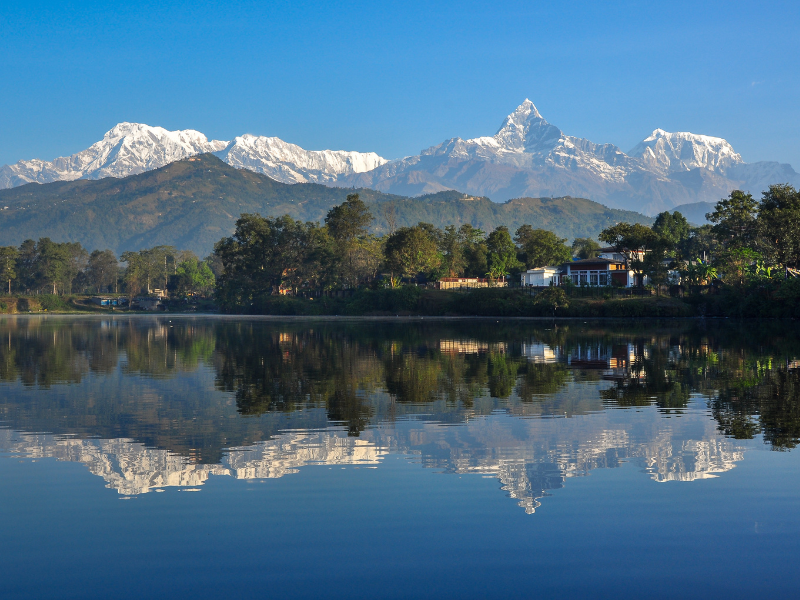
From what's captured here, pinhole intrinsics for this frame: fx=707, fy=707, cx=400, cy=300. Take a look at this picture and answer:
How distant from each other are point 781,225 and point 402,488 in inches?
3453

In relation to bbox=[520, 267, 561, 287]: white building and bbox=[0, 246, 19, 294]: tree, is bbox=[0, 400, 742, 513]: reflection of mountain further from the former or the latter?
bbox=[0, 246, 19, 294]: tree

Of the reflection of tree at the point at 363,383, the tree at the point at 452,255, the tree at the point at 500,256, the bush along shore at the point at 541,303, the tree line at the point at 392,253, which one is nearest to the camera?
the reflection of tree at the point at 363,383

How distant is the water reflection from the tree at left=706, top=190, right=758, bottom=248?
61.7 meters

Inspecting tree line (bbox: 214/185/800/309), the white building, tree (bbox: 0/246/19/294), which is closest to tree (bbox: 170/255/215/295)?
tree (bbox: 0/246/19/294)

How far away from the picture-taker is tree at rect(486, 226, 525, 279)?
13275cm

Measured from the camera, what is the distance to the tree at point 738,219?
97.0 m

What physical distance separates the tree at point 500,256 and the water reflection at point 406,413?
298 feet

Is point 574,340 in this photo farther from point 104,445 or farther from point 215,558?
point 215,558

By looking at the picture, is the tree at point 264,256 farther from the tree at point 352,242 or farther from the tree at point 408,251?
the tree at point 408,251

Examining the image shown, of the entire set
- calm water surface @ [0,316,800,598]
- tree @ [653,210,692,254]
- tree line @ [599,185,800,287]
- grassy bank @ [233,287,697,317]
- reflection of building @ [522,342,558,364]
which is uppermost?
tree @ [653,210,692,254]

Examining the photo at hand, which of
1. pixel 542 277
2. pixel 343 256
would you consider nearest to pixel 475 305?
pixel 542 277

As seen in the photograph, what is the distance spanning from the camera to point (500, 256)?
133750 millimetres

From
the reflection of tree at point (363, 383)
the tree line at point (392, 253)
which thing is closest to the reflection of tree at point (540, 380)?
the reflection of tree at point (363, 383)

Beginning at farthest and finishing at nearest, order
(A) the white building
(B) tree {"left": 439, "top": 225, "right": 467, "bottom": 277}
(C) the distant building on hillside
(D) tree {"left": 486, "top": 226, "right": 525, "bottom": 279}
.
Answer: (B) tree {"left": 439, "top": 225, "right": 467, "bottom": 277}, (D) tree {"left": 486, "top": 226, "right": 525, "bottom": 279}, (A) the white building, (C) the distant building on hillside
